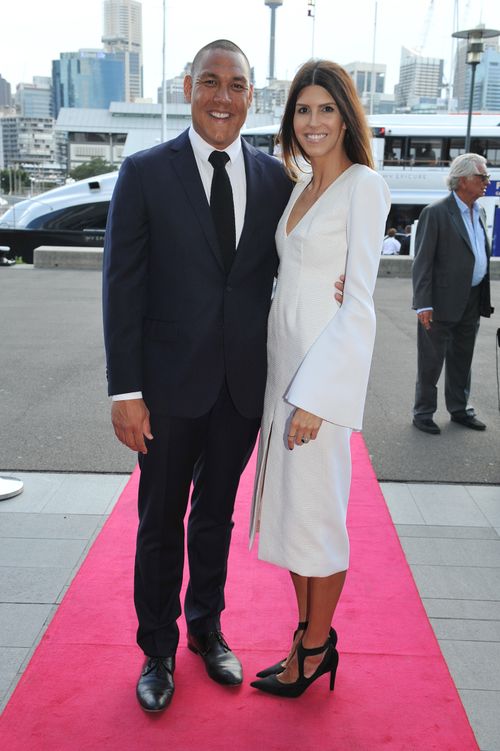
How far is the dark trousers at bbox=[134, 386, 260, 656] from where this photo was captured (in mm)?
2238

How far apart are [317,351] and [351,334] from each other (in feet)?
0.33

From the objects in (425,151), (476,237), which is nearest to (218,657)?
(476,237)

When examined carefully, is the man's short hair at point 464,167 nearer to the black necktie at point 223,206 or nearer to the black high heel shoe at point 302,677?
the black necktie at point 223,206

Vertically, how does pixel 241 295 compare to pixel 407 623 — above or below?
above

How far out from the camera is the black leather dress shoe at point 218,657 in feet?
7.62

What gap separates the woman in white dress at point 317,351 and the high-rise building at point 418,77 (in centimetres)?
18407

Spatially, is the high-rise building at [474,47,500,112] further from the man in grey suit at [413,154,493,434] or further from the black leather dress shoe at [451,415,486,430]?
the black leather dress shoe at [451,415,486,430]

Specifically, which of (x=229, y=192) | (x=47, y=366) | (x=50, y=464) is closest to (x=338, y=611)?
(x=229, y=192)

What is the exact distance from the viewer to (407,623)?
2695 mm

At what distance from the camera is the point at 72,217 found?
70.7 ft

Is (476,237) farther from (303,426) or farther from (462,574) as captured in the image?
(303,426)

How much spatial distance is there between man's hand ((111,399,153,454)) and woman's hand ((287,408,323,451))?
434mm

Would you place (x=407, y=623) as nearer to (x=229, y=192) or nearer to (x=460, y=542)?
(x=460, y=542)

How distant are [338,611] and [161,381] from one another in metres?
1.21
